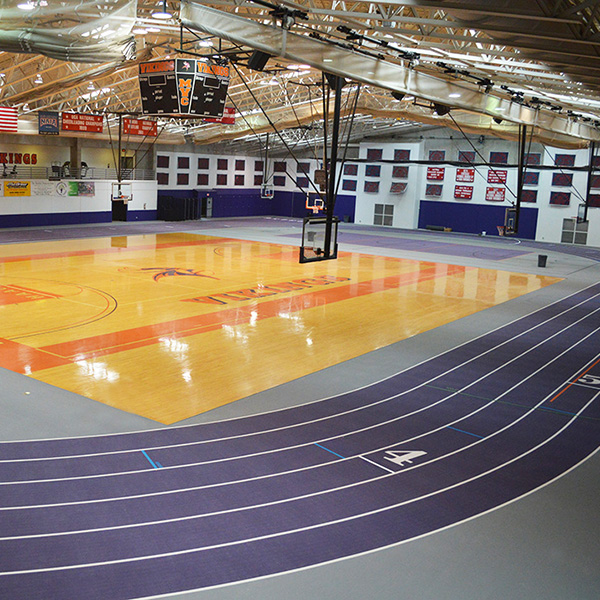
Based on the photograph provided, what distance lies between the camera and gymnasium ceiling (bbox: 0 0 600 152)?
9.78 metres

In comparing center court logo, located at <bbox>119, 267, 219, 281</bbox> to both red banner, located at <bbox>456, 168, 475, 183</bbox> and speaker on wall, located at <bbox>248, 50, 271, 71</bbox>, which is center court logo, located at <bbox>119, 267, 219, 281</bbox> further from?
red banner, located at <bbox>456, 168, 475, 183</bbox>

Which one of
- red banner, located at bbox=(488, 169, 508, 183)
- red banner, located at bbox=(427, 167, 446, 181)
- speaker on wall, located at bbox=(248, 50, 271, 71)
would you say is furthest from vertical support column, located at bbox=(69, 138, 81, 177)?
speaker on wall, located at bbox=(248, 50, 271, 71)

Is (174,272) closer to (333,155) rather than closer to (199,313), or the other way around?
(199,313)

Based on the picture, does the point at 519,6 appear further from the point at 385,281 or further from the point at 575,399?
the point at 385,281

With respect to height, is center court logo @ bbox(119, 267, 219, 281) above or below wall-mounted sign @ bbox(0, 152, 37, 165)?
below

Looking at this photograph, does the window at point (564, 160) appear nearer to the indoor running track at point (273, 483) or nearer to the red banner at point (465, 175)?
the red banner at point (465, 175)

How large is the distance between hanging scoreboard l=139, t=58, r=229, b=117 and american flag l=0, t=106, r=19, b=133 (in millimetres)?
11905

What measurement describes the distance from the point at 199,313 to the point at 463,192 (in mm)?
33127

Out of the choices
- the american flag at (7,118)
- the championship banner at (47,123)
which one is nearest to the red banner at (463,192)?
the championship banner at (47,123)

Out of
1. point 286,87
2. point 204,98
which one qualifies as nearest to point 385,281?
point 204,98

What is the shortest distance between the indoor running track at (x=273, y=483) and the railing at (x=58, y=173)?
2989 centimetres

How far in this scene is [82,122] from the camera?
3369 centimetres

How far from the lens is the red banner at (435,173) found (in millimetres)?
47469

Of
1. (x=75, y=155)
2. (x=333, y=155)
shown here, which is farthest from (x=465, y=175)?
(x=333, y=155)
